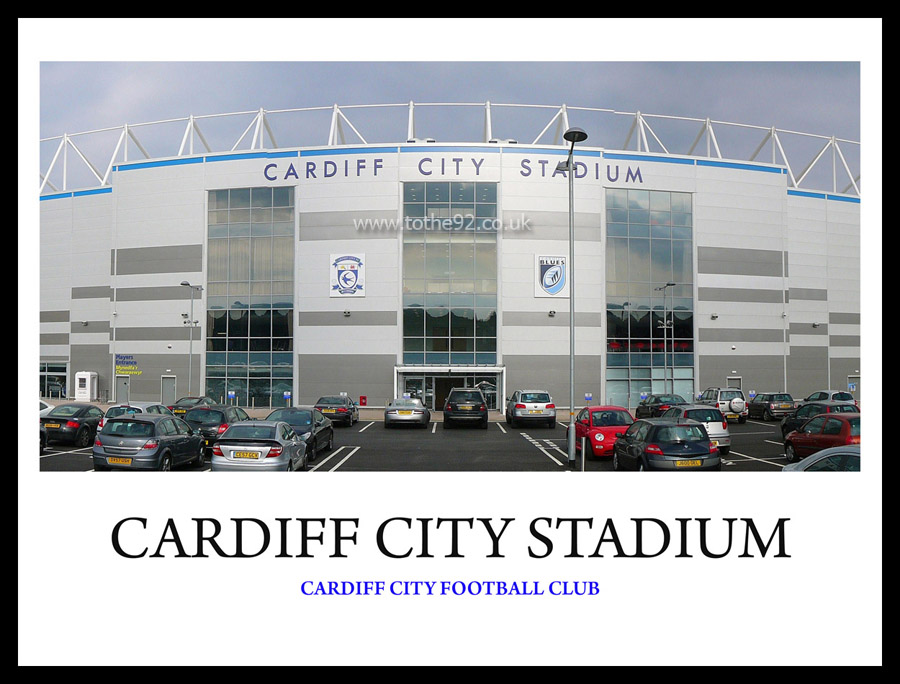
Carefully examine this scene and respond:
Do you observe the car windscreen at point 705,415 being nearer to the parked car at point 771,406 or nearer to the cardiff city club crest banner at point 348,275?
the parked car at point 771,406

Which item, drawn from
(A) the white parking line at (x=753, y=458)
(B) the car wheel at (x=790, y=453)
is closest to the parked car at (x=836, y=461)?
(B) the car wheel at (x=790, y=453)

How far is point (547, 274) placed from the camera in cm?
3878

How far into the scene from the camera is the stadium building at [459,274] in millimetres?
38781

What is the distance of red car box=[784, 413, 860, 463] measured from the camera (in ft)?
47.8

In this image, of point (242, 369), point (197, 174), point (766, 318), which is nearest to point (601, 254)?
point (766, 318)

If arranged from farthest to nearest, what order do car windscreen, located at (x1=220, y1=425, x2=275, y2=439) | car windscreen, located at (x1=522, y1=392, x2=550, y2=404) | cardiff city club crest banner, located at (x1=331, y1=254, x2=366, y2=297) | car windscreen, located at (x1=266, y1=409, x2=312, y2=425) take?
cardiff city club crest banner, located at (x1=331, y1=254, x2=366, y2=297)
car windscreen, located at (x1=522, y1=392, x2=550, y2=404)
car windscreen, located at (x1=266, y1=409, x2=312, y2=425)
car windscreen, located at (x1=220, y1=425, x2=275, y2=439)

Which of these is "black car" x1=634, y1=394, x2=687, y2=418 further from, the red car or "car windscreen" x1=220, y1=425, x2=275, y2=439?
"car windscreen" x1=220, y1=425, x2=275, y2=439

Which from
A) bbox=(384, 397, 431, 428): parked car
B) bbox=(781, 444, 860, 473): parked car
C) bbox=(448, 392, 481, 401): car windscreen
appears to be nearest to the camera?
bbox=(781, 444, 860, 473): parked car

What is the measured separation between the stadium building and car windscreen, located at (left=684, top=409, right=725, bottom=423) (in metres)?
19.3

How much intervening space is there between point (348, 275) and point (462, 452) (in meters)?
22.3

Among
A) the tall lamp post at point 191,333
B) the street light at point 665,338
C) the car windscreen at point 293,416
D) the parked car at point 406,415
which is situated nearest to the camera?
the car windscreen at point 293,416

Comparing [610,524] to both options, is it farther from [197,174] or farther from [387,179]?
[197,174]

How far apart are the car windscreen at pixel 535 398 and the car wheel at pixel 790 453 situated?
1227cm

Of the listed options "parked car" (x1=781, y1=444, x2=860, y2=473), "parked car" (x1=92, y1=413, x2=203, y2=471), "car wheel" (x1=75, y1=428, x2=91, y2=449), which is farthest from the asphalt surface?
"parked car" (x1=781, y1=444, x2=860, y2=473)
